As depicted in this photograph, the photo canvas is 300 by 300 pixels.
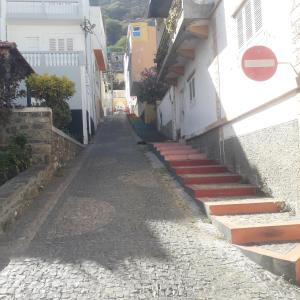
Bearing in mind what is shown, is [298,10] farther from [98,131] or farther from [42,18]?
[98,131]

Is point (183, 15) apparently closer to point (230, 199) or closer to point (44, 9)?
point (230, 199)

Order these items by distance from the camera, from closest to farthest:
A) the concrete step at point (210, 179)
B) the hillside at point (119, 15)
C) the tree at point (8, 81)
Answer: the concrete step at point (210, 179), the tree at point (8, 81), the hillside at point (119, 15)

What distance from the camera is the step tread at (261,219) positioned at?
20.2 feet

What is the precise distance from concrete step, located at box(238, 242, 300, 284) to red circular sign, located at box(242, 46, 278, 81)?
234 cm

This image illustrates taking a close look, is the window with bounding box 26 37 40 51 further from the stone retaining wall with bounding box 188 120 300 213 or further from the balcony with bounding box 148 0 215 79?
the stone retaining wall with bounding box 188 120 300 213

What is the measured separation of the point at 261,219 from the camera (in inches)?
256

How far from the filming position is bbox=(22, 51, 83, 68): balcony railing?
17.6 metres

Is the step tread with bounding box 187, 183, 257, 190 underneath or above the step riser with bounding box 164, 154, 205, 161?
underneath

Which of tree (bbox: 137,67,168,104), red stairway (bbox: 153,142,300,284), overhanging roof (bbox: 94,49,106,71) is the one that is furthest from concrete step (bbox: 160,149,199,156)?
overhanging roof (bbox: 94,49,106,71)

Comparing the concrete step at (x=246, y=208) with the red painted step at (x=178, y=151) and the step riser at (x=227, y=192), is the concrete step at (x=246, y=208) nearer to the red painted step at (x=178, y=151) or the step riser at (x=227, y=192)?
the step riser at (x=227, y=192)

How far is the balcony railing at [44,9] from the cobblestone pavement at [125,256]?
14059 mm

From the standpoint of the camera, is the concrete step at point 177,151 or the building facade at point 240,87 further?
the concrete step at point 177,151

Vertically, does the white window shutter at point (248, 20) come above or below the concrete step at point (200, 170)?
above

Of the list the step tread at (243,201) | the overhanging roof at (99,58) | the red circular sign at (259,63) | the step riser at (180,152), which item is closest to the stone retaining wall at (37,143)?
the step riser at (180,152)
